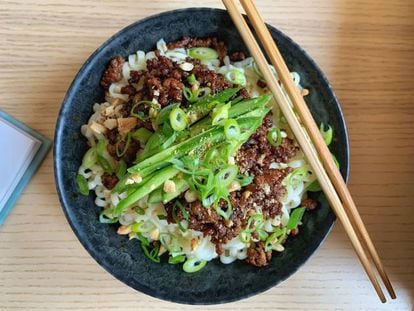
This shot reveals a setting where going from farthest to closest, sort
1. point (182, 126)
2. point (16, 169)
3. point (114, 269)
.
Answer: point (16, 169), point (114, 269), point (182, 126)

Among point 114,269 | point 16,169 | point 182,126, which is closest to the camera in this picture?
point 182,126

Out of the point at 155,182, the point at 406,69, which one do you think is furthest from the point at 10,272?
the point at 406,69

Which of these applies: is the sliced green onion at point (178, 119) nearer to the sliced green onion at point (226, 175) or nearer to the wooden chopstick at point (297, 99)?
the sliced green onion at point (226, 175)

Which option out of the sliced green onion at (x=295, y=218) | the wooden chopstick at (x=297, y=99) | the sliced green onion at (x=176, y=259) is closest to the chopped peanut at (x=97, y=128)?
the sliced green onion at (x=176, y=259)

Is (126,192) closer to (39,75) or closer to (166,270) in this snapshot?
(166,270)

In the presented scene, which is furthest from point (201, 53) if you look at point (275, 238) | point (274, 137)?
point (275, 238)

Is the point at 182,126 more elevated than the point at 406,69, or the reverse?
the point at 182,126
